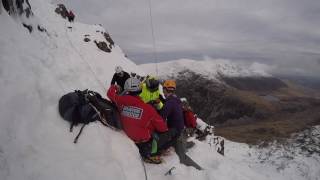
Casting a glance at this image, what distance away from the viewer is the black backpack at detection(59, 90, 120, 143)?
28.3 feet

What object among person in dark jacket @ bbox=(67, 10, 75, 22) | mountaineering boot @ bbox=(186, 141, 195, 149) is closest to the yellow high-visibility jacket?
mountaineering boot @ bbox=(186, 141, 195, 149)

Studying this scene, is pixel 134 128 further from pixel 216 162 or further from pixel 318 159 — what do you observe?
pixel 318 159

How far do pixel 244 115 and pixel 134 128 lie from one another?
17670 centimetres

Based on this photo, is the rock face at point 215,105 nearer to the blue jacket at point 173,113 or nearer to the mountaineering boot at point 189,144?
the mountaineering boot at point 189,144

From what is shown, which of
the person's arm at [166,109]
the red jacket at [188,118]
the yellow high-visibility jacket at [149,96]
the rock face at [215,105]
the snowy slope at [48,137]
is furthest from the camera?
the rock face at [215,105]

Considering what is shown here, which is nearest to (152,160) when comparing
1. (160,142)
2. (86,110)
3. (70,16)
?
(160,142)

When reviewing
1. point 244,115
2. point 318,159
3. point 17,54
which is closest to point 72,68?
point 17,54

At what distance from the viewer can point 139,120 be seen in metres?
9.16

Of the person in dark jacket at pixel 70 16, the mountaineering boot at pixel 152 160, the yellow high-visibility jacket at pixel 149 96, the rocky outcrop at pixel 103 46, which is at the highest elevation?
the person in dark jacket at pixel 70 16

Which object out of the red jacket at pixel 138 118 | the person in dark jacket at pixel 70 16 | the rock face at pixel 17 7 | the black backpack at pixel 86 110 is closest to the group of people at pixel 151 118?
the red jacket at pixel 138 118

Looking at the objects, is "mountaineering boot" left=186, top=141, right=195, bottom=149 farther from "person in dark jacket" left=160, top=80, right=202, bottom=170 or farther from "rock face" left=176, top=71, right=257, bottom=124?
"rock face" left=176, top=71, right=257, bottom=124

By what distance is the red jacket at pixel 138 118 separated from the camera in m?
9.12

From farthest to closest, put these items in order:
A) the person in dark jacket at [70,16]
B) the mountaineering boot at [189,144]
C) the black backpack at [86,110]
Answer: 1. the person in dark jacket at [70,16]
2. the mountaineering boot at [189,144]
3. the black backpack at [86,110]

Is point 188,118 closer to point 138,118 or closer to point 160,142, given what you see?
point 160,142
